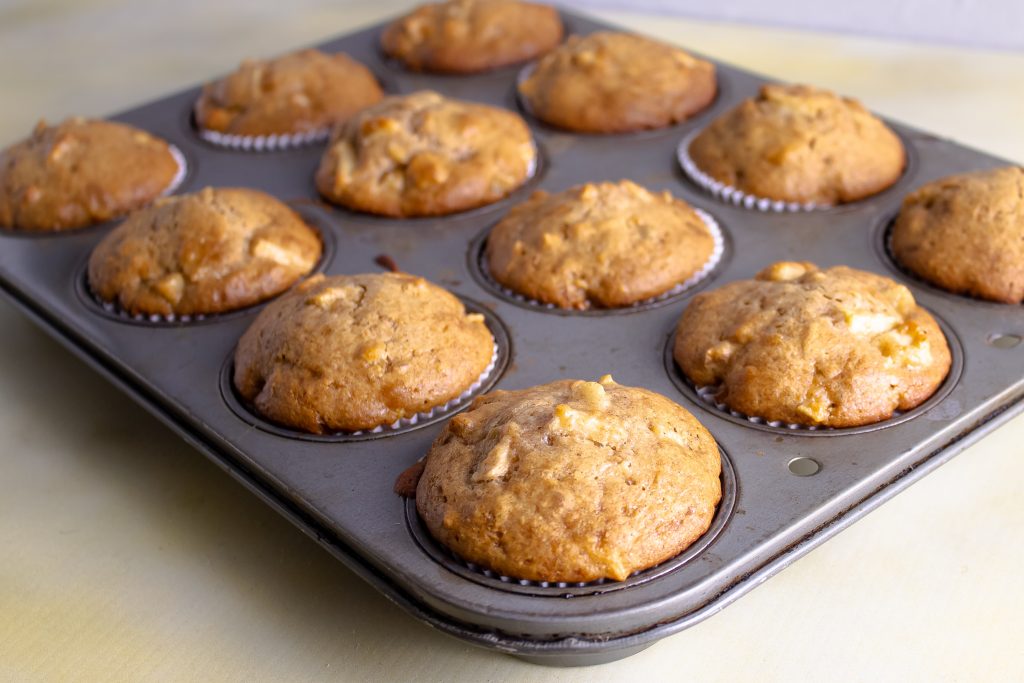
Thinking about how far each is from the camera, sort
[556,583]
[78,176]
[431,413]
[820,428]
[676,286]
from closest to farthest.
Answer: [556,583]
[820,428]
[431,413]
[676,286]
[78,176]

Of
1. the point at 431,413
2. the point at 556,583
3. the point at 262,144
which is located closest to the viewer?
the point at 556,583

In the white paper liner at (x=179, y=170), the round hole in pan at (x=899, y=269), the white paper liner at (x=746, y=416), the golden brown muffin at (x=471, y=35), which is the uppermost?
the golden brown muffin at (x=471, y=35)

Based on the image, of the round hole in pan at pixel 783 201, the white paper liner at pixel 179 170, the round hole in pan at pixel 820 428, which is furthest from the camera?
the white paper liner at pixel 179 170

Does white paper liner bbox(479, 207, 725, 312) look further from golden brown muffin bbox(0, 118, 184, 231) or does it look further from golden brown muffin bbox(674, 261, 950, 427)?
golden brown muffin bbox(0, 118, 184, 231)

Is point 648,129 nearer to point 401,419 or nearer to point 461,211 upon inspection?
point 461,211

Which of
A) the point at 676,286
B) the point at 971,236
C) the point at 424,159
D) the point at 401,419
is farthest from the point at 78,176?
the point at 971,236

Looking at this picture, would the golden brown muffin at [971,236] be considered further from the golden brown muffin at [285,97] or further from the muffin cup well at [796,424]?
the golden brown muffin at [285,97]

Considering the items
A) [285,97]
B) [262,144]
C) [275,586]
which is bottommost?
[275,586]

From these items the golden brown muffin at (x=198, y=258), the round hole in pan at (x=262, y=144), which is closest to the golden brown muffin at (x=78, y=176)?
the round hole in pan at (x=262, y=144)
